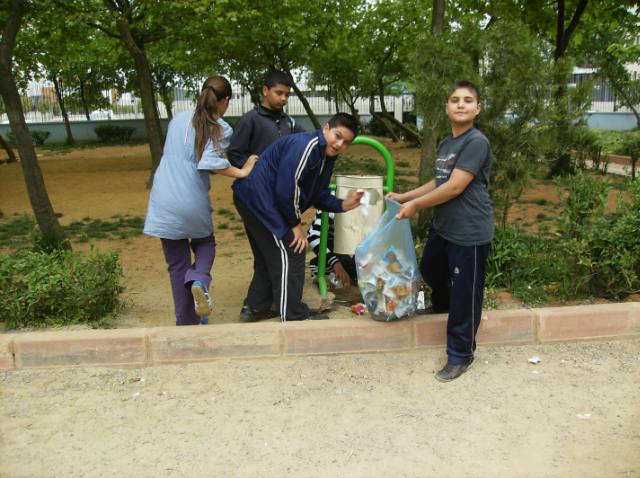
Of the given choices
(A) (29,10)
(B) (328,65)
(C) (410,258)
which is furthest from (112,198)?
(B) (328,65)

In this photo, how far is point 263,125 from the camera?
3945 mm

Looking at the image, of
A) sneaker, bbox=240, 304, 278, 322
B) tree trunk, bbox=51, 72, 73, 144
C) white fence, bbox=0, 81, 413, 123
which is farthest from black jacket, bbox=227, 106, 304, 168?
tree trunk, bbox=51, 72, 73, 144

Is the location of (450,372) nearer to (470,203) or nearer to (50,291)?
(470,203)

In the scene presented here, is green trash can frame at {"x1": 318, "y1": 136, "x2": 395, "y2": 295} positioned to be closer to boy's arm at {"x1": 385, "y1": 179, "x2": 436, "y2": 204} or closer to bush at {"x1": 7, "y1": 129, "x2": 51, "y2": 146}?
boy's arm at {"x1": 385, "y1": 179, "x2": 436, "y2": 204}

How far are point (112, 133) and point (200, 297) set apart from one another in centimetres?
2414

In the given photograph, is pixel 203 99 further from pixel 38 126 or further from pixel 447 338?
pixel 38 126

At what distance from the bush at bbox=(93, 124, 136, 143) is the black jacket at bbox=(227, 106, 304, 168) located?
22.6 meters

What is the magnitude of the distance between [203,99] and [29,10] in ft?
17.0

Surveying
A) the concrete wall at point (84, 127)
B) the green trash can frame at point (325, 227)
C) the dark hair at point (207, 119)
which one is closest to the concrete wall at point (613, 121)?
the concrete wall at point (84, 127)

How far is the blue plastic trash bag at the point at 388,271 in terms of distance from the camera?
333 cm

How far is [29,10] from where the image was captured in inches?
275

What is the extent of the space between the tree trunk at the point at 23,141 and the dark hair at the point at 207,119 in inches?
87.9

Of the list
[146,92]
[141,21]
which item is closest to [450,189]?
[146,92]

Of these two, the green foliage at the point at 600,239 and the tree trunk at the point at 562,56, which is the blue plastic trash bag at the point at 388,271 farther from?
the tree trunk at the point at 562,56
